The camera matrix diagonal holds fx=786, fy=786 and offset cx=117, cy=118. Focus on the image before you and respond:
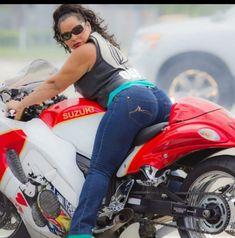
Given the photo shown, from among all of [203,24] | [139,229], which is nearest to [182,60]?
[203,24]

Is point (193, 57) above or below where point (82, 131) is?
above

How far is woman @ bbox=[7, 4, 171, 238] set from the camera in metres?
4.98

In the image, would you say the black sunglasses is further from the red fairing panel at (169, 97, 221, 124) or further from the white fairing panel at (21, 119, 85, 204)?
the red fairing panel at (169, 97, 221, 124)

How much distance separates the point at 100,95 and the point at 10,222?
1157 millimetres

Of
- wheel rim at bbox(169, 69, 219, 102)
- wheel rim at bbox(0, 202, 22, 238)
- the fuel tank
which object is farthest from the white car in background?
the fuel tank

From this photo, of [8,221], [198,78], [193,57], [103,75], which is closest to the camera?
[103,75]

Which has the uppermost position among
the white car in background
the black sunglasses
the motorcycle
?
Answer: the white car in background

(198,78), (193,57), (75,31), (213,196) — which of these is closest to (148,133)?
(213,196)

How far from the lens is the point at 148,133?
16.3 ft

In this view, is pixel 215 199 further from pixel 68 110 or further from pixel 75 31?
pixel 75 31

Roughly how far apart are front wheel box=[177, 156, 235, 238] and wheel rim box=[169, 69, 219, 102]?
5.90 meters

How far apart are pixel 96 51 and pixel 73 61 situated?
16 cm

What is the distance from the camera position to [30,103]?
17.1 feet

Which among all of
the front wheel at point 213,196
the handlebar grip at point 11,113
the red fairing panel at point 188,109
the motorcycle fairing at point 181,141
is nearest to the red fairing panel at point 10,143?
the handlebar grip at point 11,113
